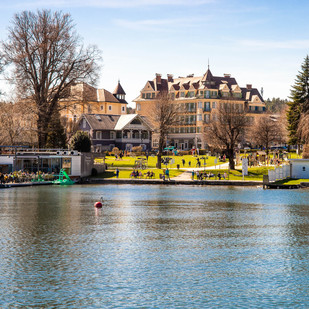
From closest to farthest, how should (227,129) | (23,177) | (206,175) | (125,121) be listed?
(23,177) < (206,175) < (227,129) < (125,121)

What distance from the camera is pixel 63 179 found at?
256 feet

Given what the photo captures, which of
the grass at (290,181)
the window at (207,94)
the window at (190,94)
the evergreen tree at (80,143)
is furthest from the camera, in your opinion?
the window at (190,94)

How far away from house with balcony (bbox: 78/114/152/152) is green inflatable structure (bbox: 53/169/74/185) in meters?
39.3

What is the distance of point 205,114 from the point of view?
13225cm

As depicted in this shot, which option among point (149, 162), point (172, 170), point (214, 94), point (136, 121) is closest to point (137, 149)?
point (136, 121)

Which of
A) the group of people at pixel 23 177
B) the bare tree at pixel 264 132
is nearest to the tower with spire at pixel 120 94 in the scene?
the bare tree at pixel 264 132

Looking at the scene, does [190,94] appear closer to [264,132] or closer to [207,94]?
[207,94]

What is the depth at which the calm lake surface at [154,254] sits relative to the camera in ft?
74.2

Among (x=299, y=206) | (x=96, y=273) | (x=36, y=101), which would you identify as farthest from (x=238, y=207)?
(x=36, y=101)

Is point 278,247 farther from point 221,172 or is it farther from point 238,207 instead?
point 221,172

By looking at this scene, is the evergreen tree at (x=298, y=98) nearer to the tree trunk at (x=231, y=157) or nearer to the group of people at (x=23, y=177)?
the tree trunk at (x=231, y=157)

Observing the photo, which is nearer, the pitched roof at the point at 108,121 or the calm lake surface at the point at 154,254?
→ the calm lake surface at the point at 154,254

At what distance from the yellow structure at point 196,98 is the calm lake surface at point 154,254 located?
7896 centimetres

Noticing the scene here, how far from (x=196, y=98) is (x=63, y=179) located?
61693 millimetres
